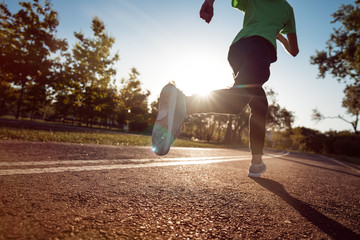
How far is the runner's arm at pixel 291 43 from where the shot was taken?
2.61m

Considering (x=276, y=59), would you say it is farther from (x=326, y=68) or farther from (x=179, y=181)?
(x=326, y=68)

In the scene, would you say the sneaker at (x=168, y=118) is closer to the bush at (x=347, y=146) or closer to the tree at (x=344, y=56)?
the tree at (x=344, y=56)

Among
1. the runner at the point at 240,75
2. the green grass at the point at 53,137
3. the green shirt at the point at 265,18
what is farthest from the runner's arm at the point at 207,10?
the green grass at the point at 53,137

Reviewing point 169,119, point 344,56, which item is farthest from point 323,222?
point 344,56

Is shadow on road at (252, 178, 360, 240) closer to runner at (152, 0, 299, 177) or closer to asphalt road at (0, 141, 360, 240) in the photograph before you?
asphalt road at (0, 141, 360, 240)

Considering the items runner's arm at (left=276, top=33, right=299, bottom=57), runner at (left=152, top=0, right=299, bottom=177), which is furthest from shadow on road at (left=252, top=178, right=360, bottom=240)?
runner's arm at (left=276, top=33, right=299, bottom=57)

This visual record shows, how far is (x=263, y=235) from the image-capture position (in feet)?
3.22

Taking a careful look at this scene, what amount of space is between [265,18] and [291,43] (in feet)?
2.11

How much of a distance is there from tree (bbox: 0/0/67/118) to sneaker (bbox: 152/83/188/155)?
19.7 metres

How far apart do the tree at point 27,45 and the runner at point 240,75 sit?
64.7 feet

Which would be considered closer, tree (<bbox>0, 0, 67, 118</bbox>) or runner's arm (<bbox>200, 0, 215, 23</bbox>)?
runner's arm (<bbox>200, 0, 215, 23</bbox>)

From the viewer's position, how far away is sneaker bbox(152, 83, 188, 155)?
1.90 m

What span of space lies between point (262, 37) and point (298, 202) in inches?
59.8

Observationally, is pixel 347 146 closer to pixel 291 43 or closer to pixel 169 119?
Result: pixel 291 43
